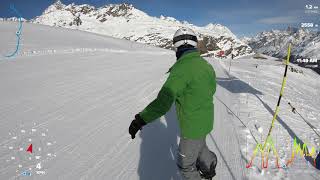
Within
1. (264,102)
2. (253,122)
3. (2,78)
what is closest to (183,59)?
(253,122)

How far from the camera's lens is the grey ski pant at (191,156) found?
12.8ft

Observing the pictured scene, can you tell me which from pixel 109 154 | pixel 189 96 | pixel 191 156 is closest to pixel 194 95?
pixel 189 96

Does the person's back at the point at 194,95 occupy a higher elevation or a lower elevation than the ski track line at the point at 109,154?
higher

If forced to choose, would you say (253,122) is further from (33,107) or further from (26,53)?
(26,53)

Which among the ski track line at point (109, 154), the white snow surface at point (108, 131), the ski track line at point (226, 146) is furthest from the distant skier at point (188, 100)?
the ski track line at point (109, 154)

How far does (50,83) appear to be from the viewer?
11.4 meters

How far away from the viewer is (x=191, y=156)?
3.92m

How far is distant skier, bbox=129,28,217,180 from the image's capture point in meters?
3.47
